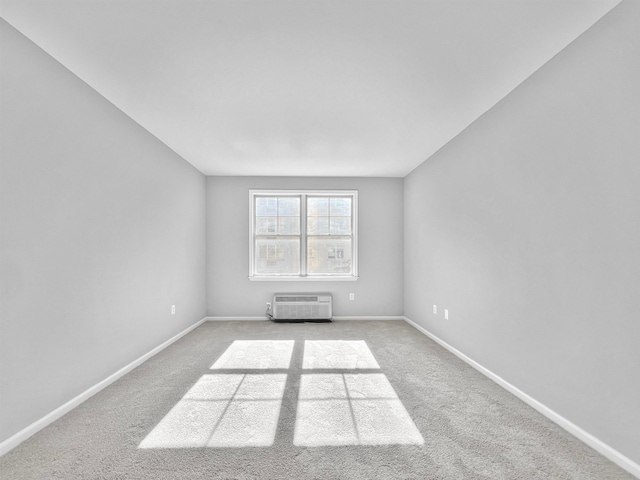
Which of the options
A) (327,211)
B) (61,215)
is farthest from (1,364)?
(327,211)

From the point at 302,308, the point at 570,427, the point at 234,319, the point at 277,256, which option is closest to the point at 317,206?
the point at 277,256

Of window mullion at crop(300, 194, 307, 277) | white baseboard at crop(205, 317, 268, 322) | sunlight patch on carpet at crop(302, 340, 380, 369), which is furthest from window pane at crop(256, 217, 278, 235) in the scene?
sunlight patch on carpet at crop(302, 340, 380, 369)

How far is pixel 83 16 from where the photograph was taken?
1646mm

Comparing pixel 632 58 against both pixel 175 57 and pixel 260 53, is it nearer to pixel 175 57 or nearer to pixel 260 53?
pixel 260 53

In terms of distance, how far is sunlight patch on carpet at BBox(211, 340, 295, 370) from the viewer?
10.1 feet

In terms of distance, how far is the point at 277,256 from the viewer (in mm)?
5188

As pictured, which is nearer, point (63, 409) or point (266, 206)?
point (63, 409)

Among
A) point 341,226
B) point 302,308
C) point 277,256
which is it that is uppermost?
point 341,226

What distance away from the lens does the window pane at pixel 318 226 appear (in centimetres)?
520

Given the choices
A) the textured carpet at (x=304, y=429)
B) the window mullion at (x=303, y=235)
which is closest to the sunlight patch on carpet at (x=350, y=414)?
the textured carpet at (x=304, y=429)

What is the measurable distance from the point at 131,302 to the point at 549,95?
3906mm

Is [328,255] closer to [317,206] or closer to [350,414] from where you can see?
[317,206]

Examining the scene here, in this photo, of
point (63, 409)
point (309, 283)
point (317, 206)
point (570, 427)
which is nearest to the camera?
point (570, 427)

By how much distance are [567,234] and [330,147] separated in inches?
99.1
